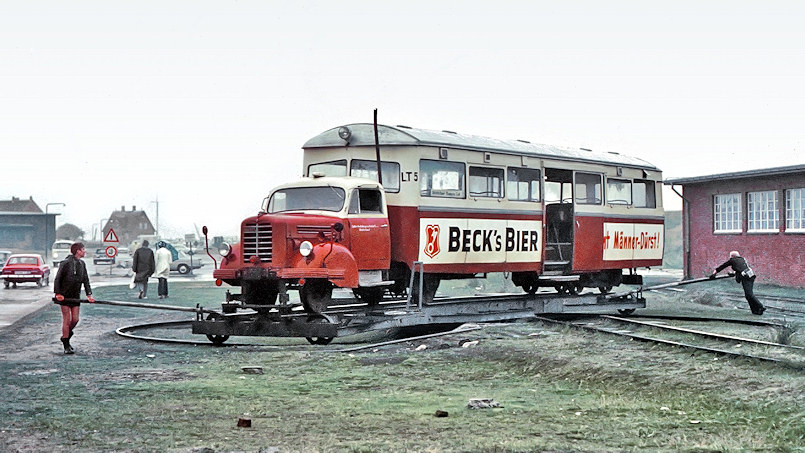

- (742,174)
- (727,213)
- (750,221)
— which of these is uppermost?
(742,174)

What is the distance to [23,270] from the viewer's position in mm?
36406

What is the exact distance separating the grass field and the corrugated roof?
62.8ft

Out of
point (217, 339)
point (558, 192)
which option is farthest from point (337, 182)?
point (558, 192)

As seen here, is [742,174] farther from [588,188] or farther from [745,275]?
[588,188]

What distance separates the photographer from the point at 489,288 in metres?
34.4

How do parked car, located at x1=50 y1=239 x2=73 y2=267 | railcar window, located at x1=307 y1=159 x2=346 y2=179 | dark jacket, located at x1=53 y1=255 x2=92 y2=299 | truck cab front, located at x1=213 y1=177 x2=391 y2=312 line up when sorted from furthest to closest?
1. parked car, located at x1=50 y1=239 x2=73 y2=267
2. railcar window, located at x1=307 y1=159 x2=346 y2=179
3. dark jacket, located at x1=53 y1=255 x2=92 y2=299
4. truck cab front, located at x1=213 y1=177 x2=391 y2=312

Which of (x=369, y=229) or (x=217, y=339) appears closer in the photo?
(x=369, y=229)

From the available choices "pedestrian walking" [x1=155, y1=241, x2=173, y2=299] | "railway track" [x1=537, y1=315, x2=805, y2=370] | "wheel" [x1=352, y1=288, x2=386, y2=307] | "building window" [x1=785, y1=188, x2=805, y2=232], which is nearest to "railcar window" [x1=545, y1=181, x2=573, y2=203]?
"railway track" [x1=537, y1=315, x2=805, y2=370]

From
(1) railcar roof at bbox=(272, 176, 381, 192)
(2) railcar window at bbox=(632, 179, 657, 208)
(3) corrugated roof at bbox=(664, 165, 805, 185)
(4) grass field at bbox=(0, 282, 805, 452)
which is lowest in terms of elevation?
(4) grass field at bbox=(0, 282, 805, 452)

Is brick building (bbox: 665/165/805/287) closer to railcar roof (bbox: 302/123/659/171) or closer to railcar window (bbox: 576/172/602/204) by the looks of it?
railcar window (bbox: 576/172/602/204)

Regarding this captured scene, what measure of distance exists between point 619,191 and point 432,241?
248 inches

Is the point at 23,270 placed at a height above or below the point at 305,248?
below

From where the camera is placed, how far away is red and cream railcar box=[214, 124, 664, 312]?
46.1 ft

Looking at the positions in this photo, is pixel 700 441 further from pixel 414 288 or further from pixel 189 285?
pixel 189 285
